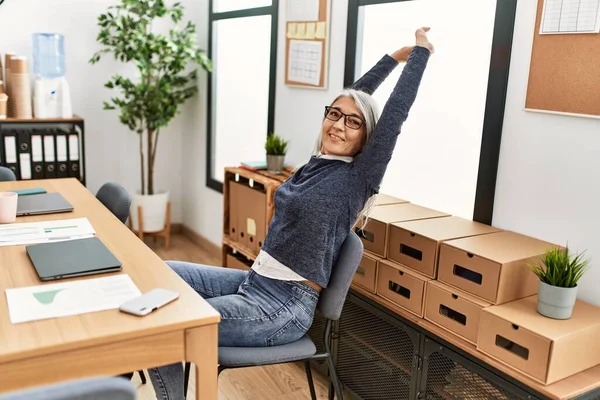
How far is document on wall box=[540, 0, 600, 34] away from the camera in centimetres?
181

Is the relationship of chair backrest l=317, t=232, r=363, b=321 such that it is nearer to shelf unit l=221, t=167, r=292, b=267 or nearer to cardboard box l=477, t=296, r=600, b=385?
cardboard box l=477, t=296, r=600, b=385

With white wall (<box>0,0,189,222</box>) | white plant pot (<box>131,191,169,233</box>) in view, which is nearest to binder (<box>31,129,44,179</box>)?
white wall (<box>0,0,189,222</box>)

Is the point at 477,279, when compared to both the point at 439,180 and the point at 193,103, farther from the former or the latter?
the point at 193,103

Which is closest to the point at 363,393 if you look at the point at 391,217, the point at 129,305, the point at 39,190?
the point at 391,217

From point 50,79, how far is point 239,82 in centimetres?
124

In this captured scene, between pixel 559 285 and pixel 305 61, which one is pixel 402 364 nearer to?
pixel 559 285

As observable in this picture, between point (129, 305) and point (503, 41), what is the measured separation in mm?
1569

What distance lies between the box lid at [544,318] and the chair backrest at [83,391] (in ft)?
3.94

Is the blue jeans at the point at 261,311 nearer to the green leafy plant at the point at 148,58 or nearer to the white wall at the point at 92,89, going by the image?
the green leafy plant at the point at 148,58

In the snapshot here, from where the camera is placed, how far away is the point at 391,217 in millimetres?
2291

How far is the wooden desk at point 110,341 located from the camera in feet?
3.93

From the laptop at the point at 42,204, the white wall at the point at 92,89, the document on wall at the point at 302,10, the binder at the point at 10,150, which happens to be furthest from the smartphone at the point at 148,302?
the white wall at the point at 92,89

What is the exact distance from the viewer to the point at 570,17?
73.8 inches

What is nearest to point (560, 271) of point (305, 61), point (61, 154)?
point (305, 61)
